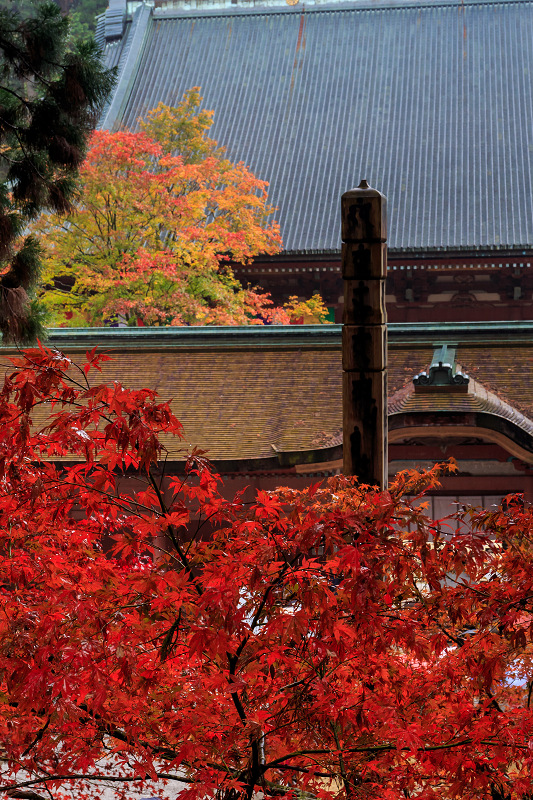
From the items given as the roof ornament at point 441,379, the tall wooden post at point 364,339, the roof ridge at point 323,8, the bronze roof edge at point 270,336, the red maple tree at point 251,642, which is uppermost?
the roof ridge at point 323,8

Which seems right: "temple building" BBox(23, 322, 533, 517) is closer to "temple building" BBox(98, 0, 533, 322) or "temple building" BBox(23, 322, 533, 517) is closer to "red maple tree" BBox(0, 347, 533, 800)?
"red maple tree" BBox(0, 347, 533, 800)

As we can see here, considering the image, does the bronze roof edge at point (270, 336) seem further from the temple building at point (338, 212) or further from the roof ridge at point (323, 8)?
the roof ridge at point (323, 8)

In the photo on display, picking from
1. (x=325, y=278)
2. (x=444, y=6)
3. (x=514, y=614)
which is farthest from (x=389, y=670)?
(x=444, y=6)

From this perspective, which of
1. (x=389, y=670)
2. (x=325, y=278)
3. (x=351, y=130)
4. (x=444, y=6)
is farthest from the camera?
(x=444, y=6)

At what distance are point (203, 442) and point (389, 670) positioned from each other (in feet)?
16.1

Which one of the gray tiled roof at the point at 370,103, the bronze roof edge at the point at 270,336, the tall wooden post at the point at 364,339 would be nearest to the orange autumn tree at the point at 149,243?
the gray tiled roof at the point at 370,103

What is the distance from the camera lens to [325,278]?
15133 millimetres

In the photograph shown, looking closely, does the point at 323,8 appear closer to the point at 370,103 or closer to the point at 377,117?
the point at 370,103

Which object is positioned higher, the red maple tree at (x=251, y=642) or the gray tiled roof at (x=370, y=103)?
the gray tiled roof at (x=370, y=103)

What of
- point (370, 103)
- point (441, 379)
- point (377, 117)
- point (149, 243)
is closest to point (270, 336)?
point (441, 379)

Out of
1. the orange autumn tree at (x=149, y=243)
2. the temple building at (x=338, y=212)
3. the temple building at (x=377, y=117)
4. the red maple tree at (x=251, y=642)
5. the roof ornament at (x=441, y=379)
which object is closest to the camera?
the red maple tree at (x=251, y=642)

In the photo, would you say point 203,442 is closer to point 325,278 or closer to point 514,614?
point 514,614

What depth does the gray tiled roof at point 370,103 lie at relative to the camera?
16.1 m

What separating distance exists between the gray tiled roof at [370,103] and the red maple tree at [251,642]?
12.0 meters
